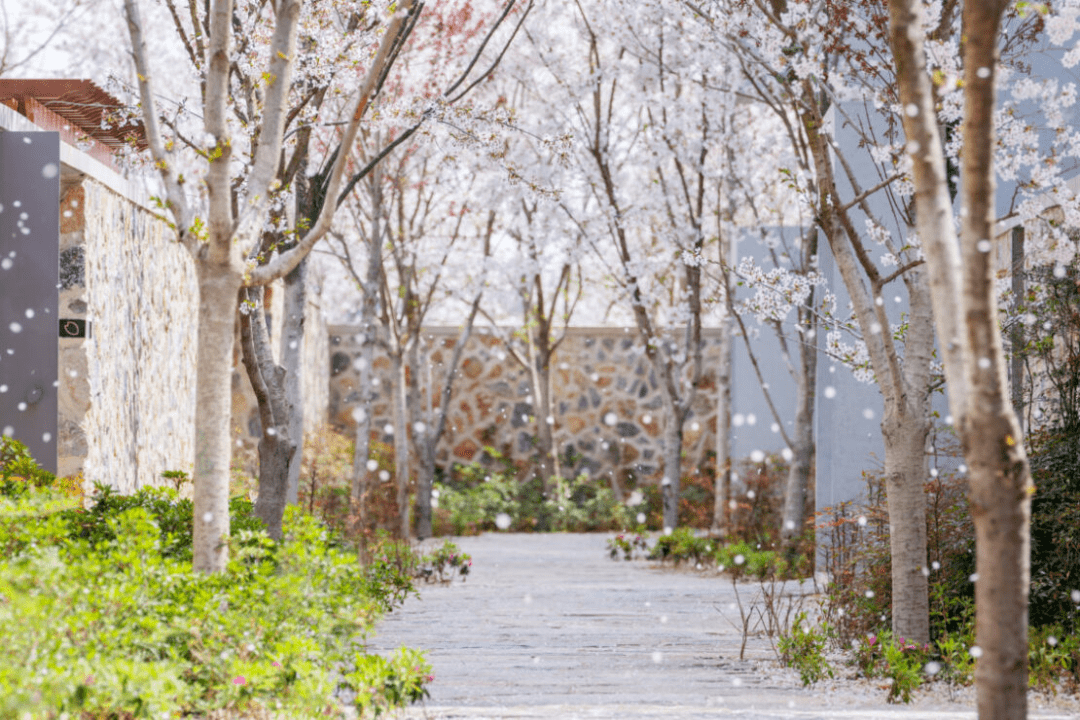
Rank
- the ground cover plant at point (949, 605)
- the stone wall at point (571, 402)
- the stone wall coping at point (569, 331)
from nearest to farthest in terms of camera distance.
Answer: the ground cover plant at point (949, 605), the stone wall coping at point (569, 331), the stone wall at point (571, 402)

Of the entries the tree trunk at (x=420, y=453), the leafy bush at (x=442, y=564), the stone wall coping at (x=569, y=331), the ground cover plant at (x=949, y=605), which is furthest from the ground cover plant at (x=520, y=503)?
the ground cover plant at (x=949, y=605)

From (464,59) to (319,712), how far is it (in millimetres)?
7665

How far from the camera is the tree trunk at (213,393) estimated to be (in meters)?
3.27

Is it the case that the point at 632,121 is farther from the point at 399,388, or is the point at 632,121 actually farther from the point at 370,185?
the point at 399,388

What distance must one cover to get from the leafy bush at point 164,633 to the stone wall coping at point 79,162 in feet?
7.65

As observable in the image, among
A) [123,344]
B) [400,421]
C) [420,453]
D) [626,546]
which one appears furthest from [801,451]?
[123,344]

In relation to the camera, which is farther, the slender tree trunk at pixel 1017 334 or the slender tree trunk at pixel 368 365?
the slender tree trunk at pixel 368 365

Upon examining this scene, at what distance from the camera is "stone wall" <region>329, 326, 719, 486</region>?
39.7 ft

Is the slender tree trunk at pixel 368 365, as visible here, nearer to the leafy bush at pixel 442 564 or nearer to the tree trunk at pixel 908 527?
the leafy bush at pixel 442 564

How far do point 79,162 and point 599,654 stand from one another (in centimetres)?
405

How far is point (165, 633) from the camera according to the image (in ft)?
9.16

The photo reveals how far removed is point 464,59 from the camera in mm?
9242

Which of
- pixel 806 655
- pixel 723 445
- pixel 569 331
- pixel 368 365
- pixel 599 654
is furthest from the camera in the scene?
pixel 569 331

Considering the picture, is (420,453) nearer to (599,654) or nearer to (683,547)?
(683,547)
